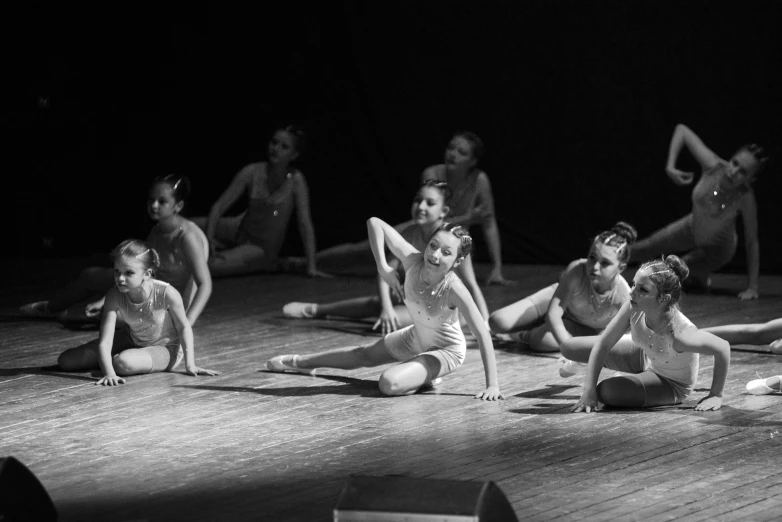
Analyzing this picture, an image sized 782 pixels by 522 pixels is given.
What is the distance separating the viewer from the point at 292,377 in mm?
5223

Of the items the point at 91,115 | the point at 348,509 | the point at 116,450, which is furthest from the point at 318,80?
the point at 348,509

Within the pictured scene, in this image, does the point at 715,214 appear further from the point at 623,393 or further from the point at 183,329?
the point at 183,329

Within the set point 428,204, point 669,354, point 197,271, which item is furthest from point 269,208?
point 669,354

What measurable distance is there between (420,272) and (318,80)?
15.8 feet

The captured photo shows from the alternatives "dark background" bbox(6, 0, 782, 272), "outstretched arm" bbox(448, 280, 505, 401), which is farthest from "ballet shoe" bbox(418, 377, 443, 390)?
"dark background" bbox(6, 0, 782, 272)

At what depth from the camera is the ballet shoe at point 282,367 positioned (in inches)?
208

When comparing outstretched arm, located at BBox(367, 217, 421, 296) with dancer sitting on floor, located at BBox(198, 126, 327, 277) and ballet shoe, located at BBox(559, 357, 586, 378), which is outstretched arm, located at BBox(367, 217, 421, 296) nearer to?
ballet shoe, located at BBox(559, 357, 586, 378)

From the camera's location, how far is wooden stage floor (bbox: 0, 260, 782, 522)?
3416 millimetres

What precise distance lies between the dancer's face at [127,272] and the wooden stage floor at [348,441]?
416 millimetres

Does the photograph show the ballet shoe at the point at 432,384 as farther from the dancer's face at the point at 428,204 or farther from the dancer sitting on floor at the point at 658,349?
the dancer's face at the point at 428,204

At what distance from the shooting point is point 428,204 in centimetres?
583

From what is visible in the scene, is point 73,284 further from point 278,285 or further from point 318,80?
point 318,80

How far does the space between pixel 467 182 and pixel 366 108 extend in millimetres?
2000

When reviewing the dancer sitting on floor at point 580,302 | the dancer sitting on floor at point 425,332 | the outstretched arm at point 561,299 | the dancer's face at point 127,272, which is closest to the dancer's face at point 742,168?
the dancer sitting on floor at point 580,302
